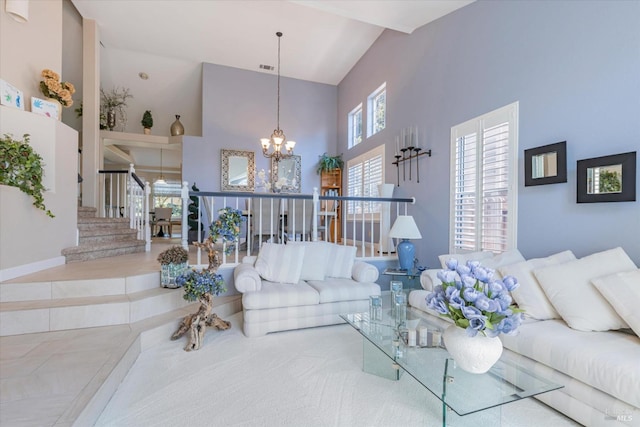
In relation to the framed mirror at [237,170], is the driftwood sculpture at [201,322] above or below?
below

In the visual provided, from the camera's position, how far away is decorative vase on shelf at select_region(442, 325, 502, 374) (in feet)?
4.59

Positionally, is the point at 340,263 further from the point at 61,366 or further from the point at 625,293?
the point at 61,366

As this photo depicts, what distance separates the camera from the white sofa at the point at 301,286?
2.98m

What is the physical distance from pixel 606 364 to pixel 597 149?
168cm

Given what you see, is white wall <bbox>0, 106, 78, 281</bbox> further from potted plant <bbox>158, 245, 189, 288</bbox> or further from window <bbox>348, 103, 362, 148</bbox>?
window <bbox>348, 103, 362, 148</bbox>

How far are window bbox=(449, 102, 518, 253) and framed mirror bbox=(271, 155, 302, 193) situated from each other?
4.19 metres

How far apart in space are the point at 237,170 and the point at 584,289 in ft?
21.1

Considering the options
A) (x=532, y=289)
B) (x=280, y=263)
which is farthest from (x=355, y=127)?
(x=532, y=289)

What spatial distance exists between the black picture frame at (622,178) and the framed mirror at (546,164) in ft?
0.44

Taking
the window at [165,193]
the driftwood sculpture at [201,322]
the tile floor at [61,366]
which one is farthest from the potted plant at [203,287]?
the window at [165,193]

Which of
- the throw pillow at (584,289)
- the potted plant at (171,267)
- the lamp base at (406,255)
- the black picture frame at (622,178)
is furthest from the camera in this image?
the lamp base at (406,255)

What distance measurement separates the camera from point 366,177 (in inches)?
240

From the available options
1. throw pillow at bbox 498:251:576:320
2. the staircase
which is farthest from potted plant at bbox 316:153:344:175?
throw pillow at bbox 498:251:576:320

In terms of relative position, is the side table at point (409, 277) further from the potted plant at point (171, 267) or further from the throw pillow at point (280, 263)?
the potted plant at point (171, 267)
